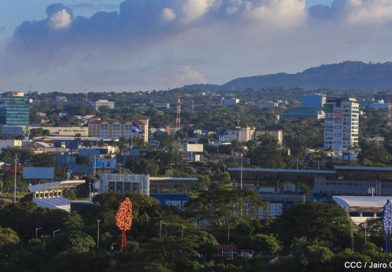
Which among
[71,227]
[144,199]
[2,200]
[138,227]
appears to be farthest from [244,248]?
[2,200]

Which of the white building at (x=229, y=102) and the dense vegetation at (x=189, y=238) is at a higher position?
the white building at (x=229, y=102)

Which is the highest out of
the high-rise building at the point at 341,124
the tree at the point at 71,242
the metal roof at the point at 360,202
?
the high-rise building at the point at 341,124

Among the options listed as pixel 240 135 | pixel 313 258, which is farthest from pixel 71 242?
pixel 240 135

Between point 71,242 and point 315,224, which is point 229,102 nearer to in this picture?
point 315,224

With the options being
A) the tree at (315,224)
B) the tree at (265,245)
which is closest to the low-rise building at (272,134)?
the tree at (315,224)

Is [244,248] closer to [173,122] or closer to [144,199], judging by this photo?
[144,199]

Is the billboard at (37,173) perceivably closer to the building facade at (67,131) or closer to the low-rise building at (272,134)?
the low-rise building at (272,134)

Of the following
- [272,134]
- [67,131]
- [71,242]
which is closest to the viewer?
[71,242]
